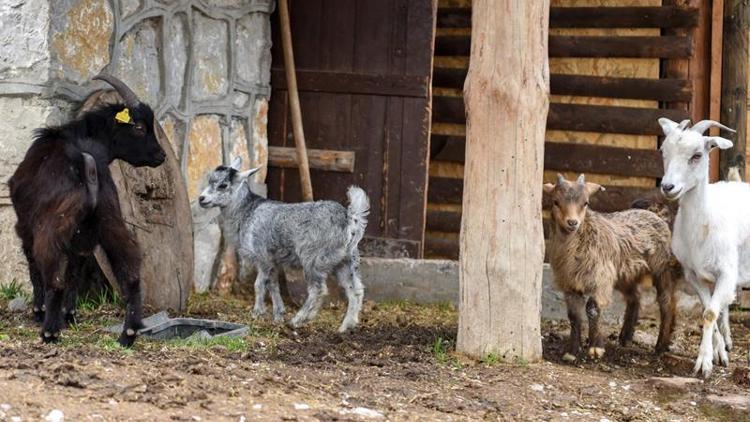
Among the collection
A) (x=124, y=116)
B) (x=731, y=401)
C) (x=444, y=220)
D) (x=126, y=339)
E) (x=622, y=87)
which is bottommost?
(x=731, y=401)

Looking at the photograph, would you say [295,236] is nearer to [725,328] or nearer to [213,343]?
[213,343]

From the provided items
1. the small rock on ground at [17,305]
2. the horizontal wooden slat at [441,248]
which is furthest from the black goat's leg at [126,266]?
the horizontal wooden slat at [441,248]

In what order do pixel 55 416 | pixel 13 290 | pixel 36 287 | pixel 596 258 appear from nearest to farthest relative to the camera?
pixel 55 416 → pixel 36 287 → pixel 596 258 → pixel 13 290

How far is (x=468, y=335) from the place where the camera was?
7695 mm

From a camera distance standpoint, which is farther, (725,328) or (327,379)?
(725,328)

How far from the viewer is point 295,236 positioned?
899cm

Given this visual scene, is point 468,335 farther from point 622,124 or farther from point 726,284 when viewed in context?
point 622,124

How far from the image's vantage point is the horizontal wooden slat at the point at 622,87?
36.2 ft

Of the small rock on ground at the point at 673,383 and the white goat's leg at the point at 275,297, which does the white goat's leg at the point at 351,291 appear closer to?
the white goat's leg at the point at 275,297

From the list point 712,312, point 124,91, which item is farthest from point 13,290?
point 712,312

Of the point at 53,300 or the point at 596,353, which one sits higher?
the point at 53,300

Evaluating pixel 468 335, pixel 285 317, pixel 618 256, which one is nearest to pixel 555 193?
pixel 618 256

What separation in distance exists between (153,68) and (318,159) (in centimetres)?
199

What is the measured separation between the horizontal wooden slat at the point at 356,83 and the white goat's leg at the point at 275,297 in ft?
7.29
